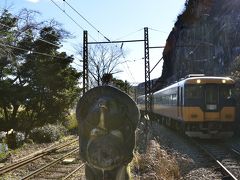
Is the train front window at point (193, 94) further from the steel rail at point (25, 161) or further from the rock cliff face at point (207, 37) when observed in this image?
the rock cliff face at point (207, 37)

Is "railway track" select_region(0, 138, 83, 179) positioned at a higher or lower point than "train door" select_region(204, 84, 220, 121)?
lower

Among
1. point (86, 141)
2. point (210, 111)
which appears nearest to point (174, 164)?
point (86, 141)

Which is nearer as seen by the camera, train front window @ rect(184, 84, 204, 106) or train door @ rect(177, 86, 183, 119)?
train front window @ rect(184, 84, 204, 106)

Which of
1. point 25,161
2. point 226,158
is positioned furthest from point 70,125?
point 226,158

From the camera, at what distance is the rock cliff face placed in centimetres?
3784

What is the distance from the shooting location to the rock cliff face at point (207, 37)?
124ft

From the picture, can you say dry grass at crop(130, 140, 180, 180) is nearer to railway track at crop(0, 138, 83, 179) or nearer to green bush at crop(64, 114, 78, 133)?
railway track at crop(0, 138, 83, 179)

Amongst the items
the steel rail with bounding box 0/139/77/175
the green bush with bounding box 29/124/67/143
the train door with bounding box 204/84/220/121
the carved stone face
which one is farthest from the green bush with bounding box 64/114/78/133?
the carved stone face

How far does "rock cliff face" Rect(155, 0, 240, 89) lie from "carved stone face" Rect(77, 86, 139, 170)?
24.8 meters

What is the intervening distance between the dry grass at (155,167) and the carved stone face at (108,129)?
6.59 m

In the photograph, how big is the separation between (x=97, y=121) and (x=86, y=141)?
0.70 ft

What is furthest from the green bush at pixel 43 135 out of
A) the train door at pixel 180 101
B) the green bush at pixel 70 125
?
the green bush at pixel 70 125

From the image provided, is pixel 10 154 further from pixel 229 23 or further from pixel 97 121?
pixel 229 23

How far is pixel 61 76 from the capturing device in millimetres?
33094
